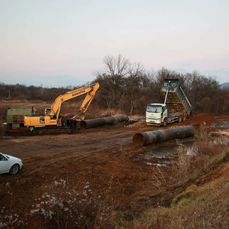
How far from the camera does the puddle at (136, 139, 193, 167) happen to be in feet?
43.4

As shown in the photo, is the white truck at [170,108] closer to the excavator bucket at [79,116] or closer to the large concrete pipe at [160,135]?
the large concrete pipe at [160,135]

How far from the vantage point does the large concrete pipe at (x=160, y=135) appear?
16.7m

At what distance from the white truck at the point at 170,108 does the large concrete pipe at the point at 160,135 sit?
18.4 feet

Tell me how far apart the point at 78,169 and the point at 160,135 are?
7.74 metres

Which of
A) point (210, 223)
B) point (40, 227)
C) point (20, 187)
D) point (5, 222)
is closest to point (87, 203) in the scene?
point (40, 227)

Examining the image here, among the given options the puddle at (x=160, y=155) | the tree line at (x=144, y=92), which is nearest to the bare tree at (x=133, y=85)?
the tree line at (x=144, y=92)

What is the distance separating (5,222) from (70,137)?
14479mm

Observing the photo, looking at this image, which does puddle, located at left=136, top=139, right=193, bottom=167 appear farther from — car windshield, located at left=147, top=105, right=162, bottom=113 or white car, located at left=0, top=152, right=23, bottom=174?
car windshield, located at left=147, top=105, right=162, bottom=113

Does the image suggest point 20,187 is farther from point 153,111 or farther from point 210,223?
point 153,111

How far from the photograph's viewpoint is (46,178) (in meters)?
10.4

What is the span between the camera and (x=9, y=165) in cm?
1050

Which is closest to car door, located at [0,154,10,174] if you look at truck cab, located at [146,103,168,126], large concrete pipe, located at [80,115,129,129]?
large concrete pipe, located at [80,115,129,129]

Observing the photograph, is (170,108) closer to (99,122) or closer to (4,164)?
(99,122)

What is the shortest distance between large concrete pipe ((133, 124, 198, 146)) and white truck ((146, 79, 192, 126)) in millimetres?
5600
